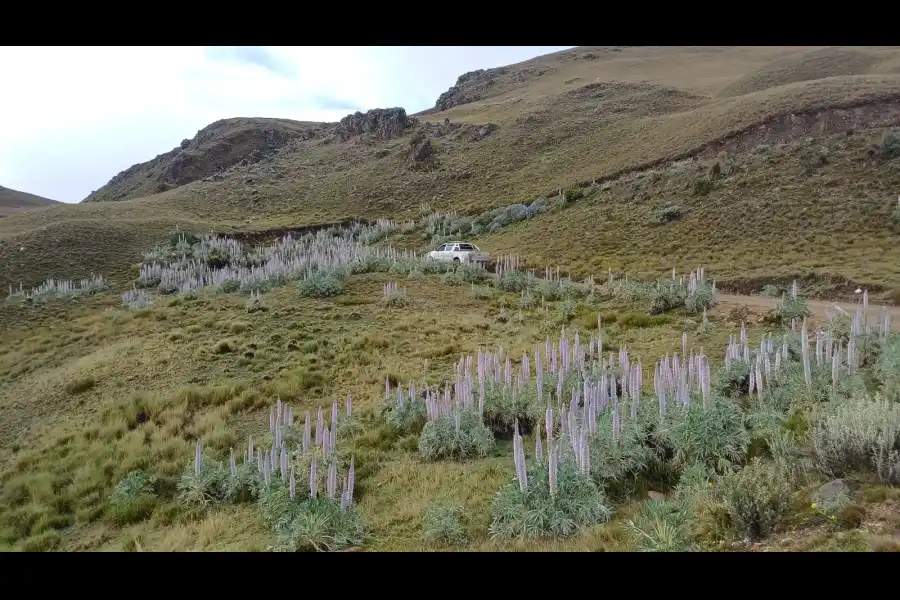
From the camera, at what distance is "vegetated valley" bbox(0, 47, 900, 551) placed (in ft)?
15.3

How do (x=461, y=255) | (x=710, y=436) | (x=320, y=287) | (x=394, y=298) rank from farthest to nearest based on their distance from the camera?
1. (x=461, y=255)
2. (x=320, y=287)
3. (x=394, y=298)
4. (x=710, y=436)

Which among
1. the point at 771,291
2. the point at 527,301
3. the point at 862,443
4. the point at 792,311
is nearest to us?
the point at 862,443

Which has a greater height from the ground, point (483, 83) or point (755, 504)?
point (483, 83)

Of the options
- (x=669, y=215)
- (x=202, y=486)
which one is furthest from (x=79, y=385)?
(x=669, y=215)

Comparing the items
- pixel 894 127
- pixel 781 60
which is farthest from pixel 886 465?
pixel 781 60

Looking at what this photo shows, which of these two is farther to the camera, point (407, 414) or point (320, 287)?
point (320, 287)

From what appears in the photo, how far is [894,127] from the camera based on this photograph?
24.7 metres

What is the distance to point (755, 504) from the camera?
372 cm

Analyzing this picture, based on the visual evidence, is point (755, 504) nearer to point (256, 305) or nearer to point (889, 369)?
point (889, 369)

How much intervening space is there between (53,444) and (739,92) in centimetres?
5823

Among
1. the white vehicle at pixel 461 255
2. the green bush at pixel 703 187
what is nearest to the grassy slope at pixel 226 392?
the white vehicle at pixel 461 255

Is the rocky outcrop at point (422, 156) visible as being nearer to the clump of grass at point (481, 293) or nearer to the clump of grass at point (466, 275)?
the clump of grass at point (466, 275)

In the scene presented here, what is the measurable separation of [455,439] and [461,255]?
57.9 ft

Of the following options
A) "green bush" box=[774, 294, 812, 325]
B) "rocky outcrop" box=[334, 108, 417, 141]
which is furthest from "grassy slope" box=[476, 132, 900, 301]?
"rocky outcrop" box=[334, 108, 417, 141]
